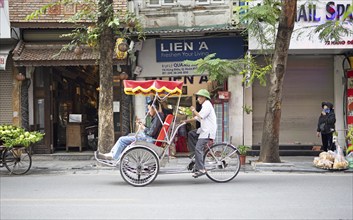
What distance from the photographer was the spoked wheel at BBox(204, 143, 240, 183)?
9.43 metres

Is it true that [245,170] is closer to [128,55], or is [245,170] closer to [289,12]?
[289,12]

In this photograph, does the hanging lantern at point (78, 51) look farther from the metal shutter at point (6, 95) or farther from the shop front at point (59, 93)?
the metal shutter at point (6, 95)

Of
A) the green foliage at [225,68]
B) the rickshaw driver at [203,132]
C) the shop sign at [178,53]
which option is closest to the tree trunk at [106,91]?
the green foliage at [225,68]

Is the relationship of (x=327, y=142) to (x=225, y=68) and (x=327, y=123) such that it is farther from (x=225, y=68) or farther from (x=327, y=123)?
(x=225, y=68)

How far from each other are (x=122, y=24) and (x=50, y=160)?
5325 mm

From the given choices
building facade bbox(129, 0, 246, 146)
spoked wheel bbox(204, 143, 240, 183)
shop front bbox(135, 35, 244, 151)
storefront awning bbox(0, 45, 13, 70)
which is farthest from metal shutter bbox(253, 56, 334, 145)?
storefront awning bbox(0, 45, 13, 70)

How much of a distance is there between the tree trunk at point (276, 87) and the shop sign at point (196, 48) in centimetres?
312

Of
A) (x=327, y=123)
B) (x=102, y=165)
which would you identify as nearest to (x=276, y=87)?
(x=327, y=123)

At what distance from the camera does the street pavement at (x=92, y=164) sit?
11680 millimetres

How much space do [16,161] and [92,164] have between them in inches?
101

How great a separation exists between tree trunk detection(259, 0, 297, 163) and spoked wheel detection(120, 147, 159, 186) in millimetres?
4405

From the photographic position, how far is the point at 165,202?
752 cm

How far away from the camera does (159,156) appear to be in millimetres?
9234

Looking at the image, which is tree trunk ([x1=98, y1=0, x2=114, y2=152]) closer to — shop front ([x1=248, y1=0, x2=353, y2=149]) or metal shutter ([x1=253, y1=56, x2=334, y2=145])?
shop front ([x1=248, y1=0, x2=353, y2=149])
